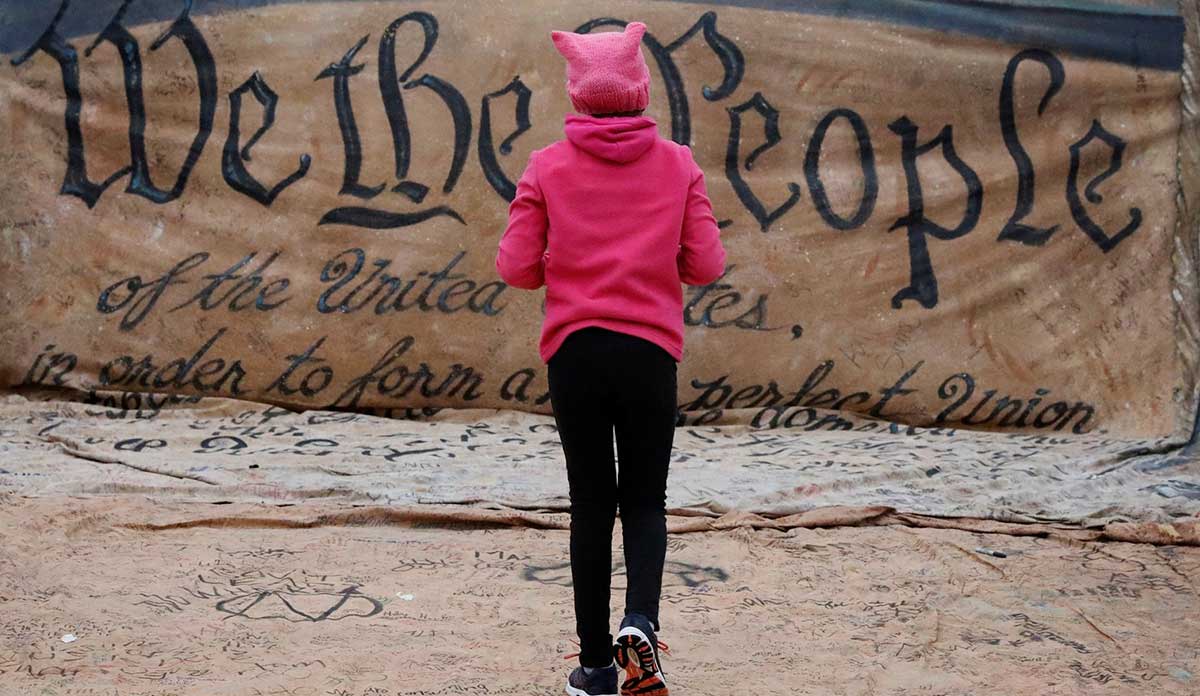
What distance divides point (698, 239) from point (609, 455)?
0.39 m

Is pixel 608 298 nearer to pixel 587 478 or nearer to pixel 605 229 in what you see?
pixel 605 229

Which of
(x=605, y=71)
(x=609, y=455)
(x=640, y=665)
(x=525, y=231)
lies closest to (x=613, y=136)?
(x=605, y=71)

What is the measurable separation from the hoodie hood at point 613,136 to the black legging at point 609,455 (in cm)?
29

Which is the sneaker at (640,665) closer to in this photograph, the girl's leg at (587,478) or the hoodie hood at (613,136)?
the girl's leg at (587,478)

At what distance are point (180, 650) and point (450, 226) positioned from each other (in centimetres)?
234

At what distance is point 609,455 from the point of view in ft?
7.43

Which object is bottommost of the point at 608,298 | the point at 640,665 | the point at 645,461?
the point at 640,665

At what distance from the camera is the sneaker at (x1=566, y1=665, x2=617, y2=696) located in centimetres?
229

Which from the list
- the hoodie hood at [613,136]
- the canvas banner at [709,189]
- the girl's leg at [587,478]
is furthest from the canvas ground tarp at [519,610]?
the canvas banner at [709,189]

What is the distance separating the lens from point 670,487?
380 centimetres

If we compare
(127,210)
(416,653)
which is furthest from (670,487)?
(127,210)

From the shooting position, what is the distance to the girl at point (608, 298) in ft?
7.22

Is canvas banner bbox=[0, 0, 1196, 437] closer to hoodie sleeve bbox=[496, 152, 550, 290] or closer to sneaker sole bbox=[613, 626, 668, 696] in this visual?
hoodie sleeve bbox=[496, 152, 550, 290]

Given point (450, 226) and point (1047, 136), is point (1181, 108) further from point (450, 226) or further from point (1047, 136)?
point (450, 226)
